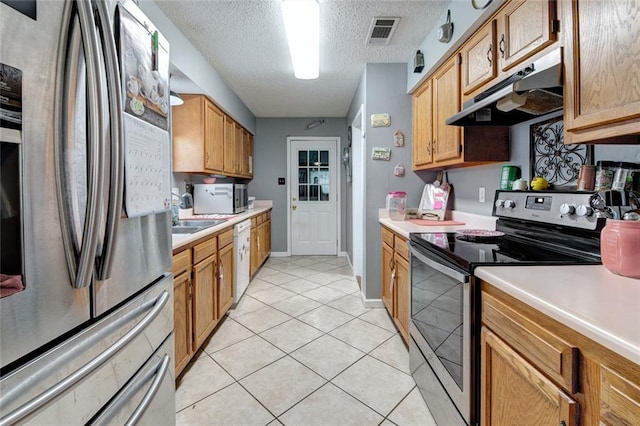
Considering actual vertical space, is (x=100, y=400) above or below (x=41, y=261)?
below

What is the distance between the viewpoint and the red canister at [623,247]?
3.14ft

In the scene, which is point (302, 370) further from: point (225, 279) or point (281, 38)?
point (281, 38)

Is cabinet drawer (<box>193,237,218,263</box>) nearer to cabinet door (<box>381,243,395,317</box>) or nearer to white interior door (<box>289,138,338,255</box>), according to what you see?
cabinet door (<box>381,243,395,317</box>)

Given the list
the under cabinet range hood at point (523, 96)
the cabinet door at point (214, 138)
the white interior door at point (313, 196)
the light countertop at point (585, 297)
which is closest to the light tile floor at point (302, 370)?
the light countertop at point (585, 297)

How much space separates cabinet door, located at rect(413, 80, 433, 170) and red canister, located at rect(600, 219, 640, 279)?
166 cm

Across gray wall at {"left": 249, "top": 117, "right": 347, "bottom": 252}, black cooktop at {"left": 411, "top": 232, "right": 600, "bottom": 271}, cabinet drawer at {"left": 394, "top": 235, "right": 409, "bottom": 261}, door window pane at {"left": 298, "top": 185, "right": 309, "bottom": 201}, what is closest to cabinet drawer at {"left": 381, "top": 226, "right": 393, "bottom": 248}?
cabinet drawer at {"left": 394, "top": 235, "right": 409, "bottom": 261}

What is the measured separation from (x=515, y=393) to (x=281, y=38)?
275 centimetres

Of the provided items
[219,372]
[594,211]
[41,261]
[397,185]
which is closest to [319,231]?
[397,185]

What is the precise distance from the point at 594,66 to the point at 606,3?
0.19m

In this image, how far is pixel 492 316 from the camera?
1.09 metres

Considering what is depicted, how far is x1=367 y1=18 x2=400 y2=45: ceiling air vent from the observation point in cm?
230

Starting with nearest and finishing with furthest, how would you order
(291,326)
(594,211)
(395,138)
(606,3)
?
(606,3) → (594,211) → (291,326) → (395,138)

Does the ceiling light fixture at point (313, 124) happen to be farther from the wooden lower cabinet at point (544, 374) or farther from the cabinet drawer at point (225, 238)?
the wooden lower cabinet at point (544, 374)

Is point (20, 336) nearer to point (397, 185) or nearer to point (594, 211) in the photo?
point (594, 211)
